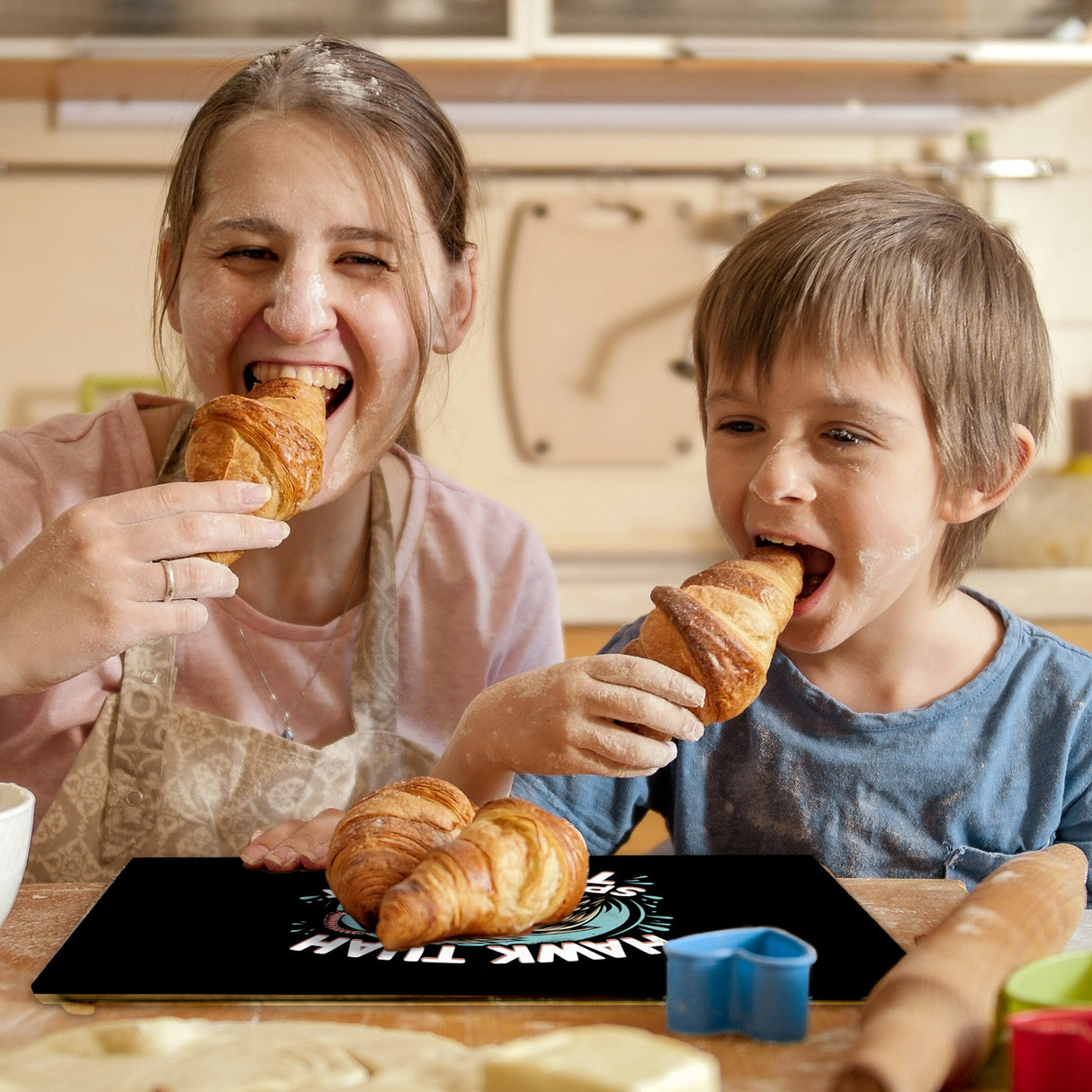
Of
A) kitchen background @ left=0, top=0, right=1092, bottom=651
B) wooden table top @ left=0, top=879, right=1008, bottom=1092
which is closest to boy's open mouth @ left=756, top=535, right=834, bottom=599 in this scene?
wooden table top @ left=0, top=879, right=1008, bottom=1092

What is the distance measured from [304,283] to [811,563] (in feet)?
1.87

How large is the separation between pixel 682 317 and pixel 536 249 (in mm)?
389

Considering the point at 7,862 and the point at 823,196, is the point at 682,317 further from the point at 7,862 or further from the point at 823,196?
the point at 7,862

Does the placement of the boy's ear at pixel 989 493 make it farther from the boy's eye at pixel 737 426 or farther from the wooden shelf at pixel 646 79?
the wooden shelf at pixel 646 79

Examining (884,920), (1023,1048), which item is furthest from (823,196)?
A: (1023,1048)

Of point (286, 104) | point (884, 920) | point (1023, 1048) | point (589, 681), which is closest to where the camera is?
point (1023, 1048)

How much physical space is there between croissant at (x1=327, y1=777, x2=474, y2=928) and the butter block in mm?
266

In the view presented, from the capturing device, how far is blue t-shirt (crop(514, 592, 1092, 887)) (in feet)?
3.94

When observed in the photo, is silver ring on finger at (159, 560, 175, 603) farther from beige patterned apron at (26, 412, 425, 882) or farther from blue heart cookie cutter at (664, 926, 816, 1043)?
blue heart cookie cutter at (664, 926, 816, 1043)

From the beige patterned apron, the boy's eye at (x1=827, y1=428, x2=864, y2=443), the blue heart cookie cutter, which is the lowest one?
the beige patterned apron

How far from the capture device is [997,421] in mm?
1227

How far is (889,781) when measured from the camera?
1220 millimetres

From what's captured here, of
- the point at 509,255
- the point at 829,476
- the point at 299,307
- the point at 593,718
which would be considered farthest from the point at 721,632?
the point at 509,255

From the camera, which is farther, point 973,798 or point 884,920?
point 973,798
